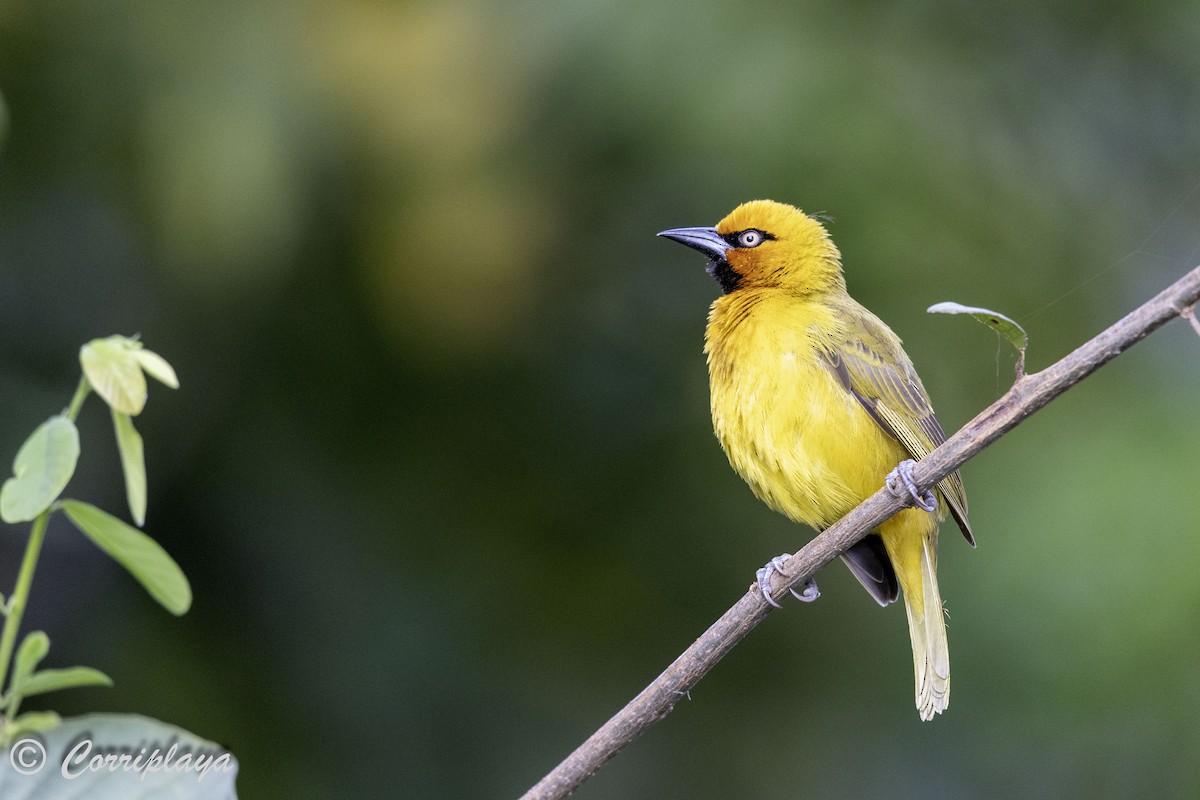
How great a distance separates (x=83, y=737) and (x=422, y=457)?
3.45 m

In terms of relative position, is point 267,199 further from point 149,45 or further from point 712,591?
point 712,591

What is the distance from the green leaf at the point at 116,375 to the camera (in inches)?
51.6

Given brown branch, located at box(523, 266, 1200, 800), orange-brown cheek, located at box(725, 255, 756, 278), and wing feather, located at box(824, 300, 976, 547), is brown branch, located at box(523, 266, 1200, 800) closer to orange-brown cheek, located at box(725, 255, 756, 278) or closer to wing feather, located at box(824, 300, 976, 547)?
wing feather, located at box(824, 300, 976, 547)

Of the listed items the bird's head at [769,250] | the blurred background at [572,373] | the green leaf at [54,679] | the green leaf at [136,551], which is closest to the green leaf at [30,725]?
the green leaf at [54,679]

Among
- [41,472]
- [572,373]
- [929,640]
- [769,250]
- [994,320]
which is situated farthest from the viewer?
[572,373]

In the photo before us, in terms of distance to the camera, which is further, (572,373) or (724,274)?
(572,373)

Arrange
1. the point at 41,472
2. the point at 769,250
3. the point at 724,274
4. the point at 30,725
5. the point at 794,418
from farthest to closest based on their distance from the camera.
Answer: the point at 724,274 → the point at 769,250 → the point at 794,418 → the point at 41,472 → the point at 30,725

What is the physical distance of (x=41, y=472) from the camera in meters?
1.27

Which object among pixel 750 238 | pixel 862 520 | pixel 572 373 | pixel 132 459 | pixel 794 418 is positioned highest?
pixel 132 459

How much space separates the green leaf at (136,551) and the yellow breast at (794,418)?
1.99 meters

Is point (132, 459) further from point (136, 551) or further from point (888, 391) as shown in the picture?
point (888, 391)

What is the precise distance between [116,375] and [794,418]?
2.04 meters

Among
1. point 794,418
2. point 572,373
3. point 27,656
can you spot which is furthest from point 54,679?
point 572,373

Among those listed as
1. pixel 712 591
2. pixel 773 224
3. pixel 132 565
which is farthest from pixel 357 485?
pixel 132 565
